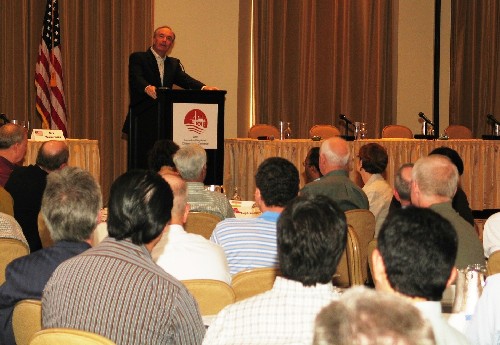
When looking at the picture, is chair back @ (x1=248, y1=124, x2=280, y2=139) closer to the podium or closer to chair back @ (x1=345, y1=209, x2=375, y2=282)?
the podium

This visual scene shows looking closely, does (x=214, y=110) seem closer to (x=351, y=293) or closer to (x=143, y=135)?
(x=143, y=135)

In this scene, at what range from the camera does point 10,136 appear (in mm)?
6711

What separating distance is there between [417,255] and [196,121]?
6532 millimetres

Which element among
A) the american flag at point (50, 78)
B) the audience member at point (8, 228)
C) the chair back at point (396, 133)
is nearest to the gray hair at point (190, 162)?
the audience member at point (8, 228)

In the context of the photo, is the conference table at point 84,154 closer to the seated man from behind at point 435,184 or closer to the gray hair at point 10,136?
the gray hair at point 10,136

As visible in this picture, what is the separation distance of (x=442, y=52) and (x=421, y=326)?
13050 millimetres

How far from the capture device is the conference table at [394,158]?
9797mm

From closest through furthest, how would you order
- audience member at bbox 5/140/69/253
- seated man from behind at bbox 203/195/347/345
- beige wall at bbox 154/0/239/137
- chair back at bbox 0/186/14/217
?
seated man from behind at bbox 203/195/347/345, chair back at bbox 0/186/14/217, audience member at bbox 5/140/69/253, beige wall at bbox 154/0/239/137

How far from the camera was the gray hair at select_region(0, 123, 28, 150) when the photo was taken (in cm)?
672

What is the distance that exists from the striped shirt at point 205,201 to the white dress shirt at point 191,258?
1.83 m

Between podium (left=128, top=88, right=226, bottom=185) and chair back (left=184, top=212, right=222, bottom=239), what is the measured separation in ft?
11.1

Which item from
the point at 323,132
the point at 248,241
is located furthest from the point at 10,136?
the point at 323,132

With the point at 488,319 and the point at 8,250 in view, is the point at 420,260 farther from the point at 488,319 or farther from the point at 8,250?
the point at 8,250

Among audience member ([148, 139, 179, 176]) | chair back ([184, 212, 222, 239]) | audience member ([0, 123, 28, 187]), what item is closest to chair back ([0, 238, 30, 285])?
chair back ([184, 212, 222, 239])
